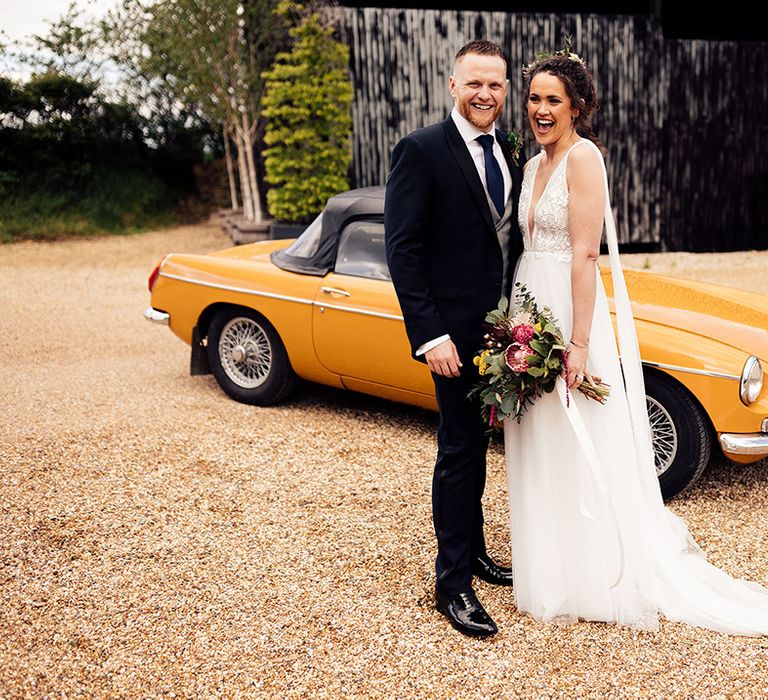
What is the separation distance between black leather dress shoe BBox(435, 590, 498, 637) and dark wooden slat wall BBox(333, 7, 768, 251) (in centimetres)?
943

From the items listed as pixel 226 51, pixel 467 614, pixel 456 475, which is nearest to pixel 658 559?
pixel 467 614

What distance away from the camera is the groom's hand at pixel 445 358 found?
2752 millimetres

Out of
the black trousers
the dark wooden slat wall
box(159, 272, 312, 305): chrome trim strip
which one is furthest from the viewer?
the dark wooden slat wall

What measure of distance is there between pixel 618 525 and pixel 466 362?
2.71 feet

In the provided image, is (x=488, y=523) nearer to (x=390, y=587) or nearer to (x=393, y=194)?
(x=390, y=587)

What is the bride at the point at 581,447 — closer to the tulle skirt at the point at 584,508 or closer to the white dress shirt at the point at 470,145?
the tulle skirt at the point at 584,508

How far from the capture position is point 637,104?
11.7 metres

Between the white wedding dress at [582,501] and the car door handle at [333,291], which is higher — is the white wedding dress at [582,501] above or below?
A: below

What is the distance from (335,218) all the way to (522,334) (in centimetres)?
257

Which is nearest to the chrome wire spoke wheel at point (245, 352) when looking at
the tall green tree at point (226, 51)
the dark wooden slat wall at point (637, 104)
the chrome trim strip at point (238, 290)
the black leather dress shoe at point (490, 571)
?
the chrome trim strip at point (238, 290)

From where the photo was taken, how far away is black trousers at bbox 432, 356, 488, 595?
9.53 ft

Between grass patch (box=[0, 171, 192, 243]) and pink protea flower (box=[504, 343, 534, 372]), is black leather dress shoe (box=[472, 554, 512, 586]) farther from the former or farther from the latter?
grass patch (box=[0, 171, 192, 243])

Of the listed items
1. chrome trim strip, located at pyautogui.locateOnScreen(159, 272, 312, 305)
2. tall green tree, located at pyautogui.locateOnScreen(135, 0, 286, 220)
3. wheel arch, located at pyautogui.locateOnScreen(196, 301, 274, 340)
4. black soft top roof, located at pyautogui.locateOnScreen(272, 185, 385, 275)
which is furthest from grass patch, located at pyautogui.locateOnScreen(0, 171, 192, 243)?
black soft top roof, located at pyautogui.locateOnScreen(272, 185, 385, 275)

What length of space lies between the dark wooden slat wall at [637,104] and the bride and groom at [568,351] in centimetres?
883
